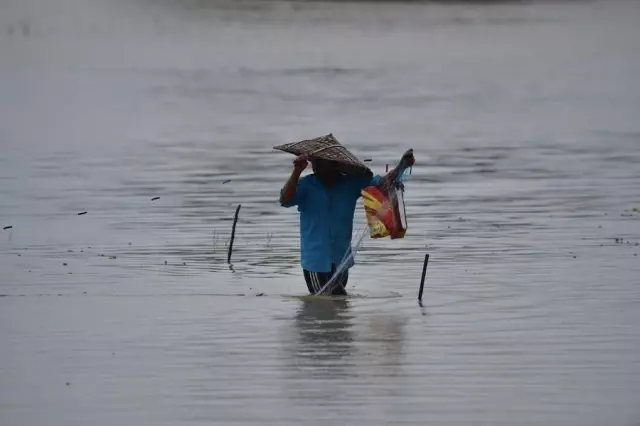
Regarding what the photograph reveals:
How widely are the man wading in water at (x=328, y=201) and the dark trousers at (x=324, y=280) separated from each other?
2 centimetres

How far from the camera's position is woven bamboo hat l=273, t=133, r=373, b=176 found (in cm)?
1129

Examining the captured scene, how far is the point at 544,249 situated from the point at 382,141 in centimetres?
→ 1113

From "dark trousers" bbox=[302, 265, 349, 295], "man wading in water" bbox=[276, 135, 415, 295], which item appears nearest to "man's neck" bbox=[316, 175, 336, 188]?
"man wading in water" bbox=[276, 135, 415, 295]

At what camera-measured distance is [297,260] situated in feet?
46.2

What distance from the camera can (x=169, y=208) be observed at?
1725 centimetres

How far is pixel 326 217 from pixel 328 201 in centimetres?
11

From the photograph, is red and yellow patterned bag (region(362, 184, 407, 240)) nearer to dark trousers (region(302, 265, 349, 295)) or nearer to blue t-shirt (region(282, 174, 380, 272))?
blue t-shirt (region(282, 174, 380, 272))

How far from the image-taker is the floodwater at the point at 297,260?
912cm

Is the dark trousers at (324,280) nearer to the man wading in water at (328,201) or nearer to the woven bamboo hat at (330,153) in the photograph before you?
the man wading in water at (328,201)

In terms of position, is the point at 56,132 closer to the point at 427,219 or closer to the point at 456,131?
the point at 456,131

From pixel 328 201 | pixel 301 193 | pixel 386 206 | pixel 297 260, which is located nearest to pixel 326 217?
pixel 328 201

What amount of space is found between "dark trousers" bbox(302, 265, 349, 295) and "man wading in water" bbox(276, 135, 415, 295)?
0.07 ft

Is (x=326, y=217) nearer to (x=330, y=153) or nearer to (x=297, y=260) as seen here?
(x=330, y=153)

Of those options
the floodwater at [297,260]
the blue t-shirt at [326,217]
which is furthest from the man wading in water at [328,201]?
the floodwater at [297,260]
